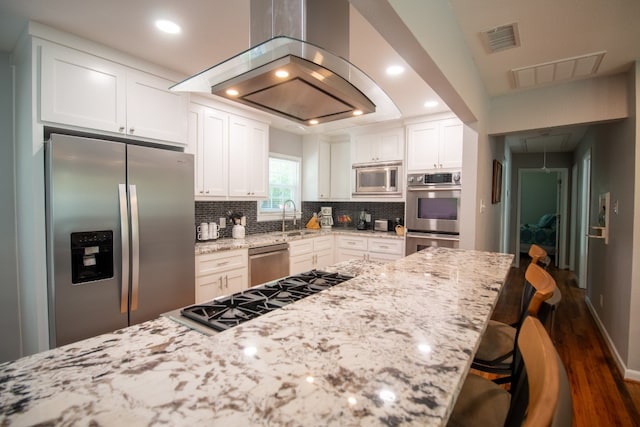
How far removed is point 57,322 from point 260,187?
228 centimetres

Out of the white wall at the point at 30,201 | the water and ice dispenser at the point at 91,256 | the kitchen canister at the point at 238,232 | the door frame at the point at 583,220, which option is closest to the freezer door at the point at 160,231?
the water and ice dispenser at the point at 91,256

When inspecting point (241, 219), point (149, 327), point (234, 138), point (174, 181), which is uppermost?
point (234, 138)

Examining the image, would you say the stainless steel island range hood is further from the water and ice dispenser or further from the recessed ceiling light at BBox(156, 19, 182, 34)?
the water and ice dispenser

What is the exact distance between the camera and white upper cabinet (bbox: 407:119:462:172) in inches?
141

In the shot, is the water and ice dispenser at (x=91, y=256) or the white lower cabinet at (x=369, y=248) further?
the white lower cabinet at (x=369, y=248)

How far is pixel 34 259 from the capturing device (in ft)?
6.33

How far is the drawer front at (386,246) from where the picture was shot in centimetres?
392

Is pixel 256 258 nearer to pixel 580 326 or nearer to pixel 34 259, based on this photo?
pixel 34 259

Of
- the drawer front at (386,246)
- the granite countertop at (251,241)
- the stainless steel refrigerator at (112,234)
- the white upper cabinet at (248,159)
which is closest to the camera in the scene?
the stainless steel refrigerator at (112,234)

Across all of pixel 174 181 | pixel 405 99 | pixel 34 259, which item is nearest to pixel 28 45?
pixel 174 181

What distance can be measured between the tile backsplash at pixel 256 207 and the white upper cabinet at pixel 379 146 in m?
0.77

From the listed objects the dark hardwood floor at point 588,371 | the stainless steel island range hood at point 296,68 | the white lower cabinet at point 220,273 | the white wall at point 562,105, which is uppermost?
the white wall at point 562,105

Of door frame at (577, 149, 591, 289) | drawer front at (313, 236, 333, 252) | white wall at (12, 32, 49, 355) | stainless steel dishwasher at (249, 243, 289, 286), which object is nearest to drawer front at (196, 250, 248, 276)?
stainless steel dishwasher at (249, 243, 289, 286)

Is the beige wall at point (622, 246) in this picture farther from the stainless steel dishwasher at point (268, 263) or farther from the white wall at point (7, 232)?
the white wall at point (7, 232)
